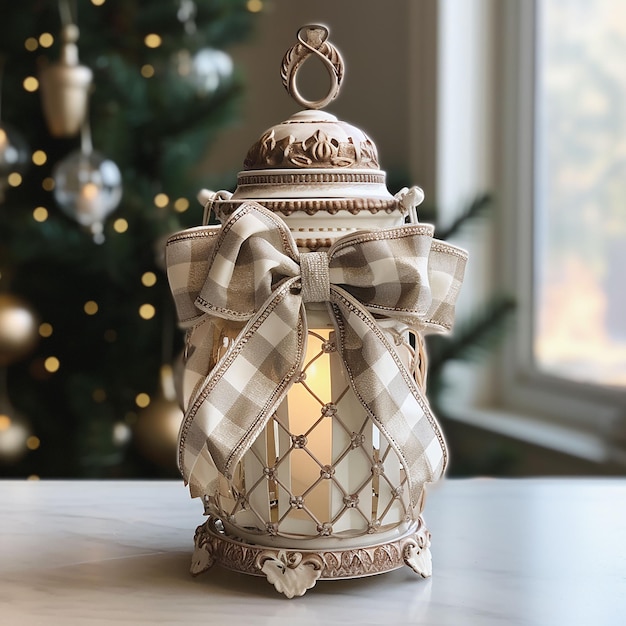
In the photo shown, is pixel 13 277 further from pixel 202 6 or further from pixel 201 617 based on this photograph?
pixel 201 617

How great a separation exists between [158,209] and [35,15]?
0.35 meters

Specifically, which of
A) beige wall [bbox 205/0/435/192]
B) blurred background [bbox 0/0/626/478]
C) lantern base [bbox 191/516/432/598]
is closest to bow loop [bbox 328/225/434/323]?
lantern base [bbox 191/516/432/598]

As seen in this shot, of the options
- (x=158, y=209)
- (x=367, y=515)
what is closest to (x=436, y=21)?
(x=158, y=209)

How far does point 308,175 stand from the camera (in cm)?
50

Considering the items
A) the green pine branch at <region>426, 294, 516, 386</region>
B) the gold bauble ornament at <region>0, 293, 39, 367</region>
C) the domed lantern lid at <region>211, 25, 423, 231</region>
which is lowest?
the green pine branch at <region>426, 294, 516, 386</region>

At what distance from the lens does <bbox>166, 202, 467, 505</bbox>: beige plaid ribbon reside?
47 centimetres

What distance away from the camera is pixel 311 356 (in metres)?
0.50

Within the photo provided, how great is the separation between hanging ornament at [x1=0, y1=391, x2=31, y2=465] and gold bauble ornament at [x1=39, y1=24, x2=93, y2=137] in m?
0.41

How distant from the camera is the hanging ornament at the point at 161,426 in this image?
4.31 feet

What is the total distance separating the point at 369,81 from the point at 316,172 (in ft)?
4.78

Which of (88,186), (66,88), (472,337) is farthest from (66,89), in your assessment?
(472,337)

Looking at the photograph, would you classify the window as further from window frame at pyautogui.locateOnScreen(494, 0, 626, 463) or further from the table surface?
the table surface

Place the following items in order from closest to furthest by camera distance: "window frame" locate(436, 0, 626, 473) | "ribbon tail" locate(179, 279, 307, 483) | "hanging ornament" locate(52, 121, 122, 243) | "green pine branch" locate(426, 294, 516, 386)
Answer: "ribbon tail" locate(179, 279, 307, 483) < "hanging ornament" locate(52, 121, 122, 243) < "green pine branch" locate(426, 294, 516, 386) < "window frame" locate(436, 0, 626, 473)

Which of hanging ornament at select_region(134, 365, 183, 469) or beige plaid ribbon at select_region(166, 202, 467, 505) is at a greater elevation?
beige plaid ribbon at select_region(166, 202, 467, 505)
